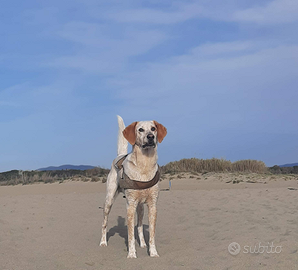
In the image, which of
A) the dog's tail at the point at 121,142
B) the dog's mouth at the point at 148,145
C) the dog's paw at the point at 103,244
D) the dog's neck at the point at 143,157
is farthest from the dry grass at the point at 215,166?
the dog's mouth at the point at 148,145

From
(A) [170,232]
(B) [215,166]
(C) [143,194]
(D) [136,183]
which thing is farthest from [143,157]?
(B) [215,166]

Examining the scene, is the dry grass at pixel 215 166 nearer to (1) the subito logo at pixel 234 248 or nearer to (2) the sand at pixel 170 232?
(2) the sand at pixel 170 232

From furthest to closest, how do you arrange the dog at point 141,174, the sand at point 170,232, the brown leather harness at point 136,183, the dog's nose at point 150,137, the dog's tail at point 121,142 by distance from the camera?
the dog's tail at point 121,142 < the brown leather harness at point 136,183 < the dog at point 141,174 < the sand at point 170,232 < the dog's nose at point 150,137

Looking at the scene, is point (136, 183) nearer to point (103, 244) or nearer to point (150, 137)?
point (150, 137)

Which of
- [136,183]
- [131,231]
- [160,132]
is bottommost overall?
[131,231]

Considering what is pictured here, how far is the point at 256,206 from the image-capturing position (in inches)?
422

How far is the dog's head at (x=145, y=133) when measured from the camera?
566cm

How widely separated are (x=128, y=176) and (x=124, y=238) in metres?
2.45

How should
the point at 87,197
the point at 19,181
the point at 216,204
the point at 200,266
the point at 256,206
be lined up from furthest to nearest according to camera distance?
the point at 19,181, the point at 87,197, the point at 216,204, the point at 256,206, the point at 200,266

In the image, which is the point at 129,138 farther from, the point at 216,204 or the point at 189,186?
the point at 189,186

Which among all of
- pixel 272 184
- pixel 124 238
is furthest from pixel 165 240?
pixel 272 184

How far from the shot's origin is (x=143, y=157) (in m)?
5.96

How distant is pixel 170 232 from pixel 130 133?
3.44 m

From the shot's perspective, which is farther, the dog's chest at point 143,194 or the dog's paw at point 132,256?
the dog's chest at point 143,194
